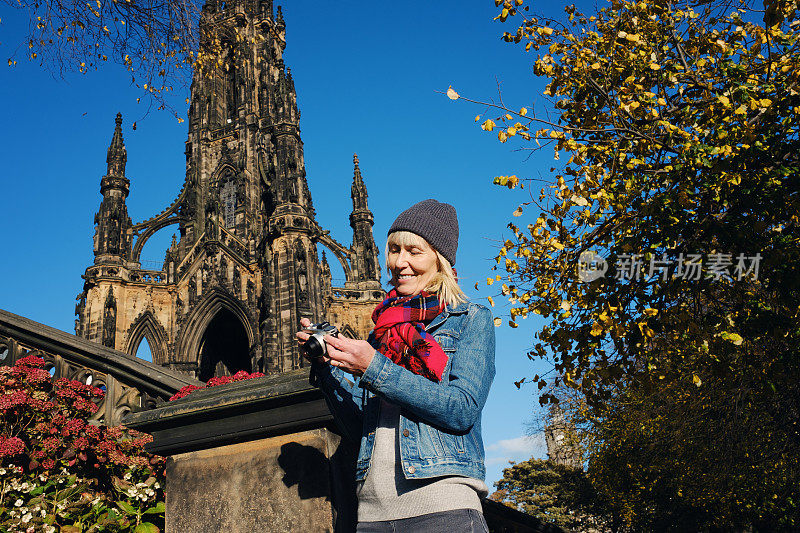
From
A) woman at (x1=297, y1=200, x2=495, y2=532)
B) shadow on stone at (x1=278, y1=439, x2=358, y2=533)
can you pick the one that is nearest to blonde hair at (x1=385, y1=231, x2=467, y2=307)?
woman at (x1=297, y1=200, x2=495, y2=532)

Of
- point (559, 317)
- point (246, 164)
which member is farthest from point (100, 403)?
point (246, 164)

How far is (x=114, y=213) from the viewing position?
28.5 metres

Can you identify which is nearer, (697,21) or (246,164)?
(697,21)

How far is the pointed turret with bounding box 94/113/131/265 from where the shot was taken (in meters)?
28.0

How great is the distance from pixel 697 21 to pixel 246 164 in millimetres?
29391

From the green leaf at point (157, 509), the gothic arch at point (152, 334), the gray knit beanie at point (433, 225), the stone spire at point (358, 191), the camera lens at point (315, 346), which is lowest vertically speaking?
the green leaf at point (157, 509)

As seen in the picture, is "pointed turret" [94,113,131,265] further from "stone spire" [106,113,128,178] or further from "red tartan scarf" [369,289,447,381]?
"red tartan scarf" [369,289,447,381]

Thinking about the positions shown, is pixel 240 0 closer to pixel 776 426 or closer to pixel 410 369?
pixel 776 426

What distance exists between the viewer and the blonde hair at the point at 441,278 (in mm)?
2338

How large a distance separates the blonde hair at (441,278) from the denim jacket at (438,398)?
57 millimetres

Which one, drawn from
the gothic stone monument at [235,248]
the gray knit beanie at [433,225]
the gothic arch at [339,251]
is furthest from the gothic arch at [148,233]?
the gray knit beanie at [433,225]

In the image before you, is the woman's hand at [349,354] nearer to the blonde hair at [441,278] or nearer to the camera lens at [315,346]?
the camera lens at [315,346]

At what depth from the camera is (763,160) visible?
4207mm

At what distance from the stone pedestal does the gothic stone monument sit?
66.0 ft
